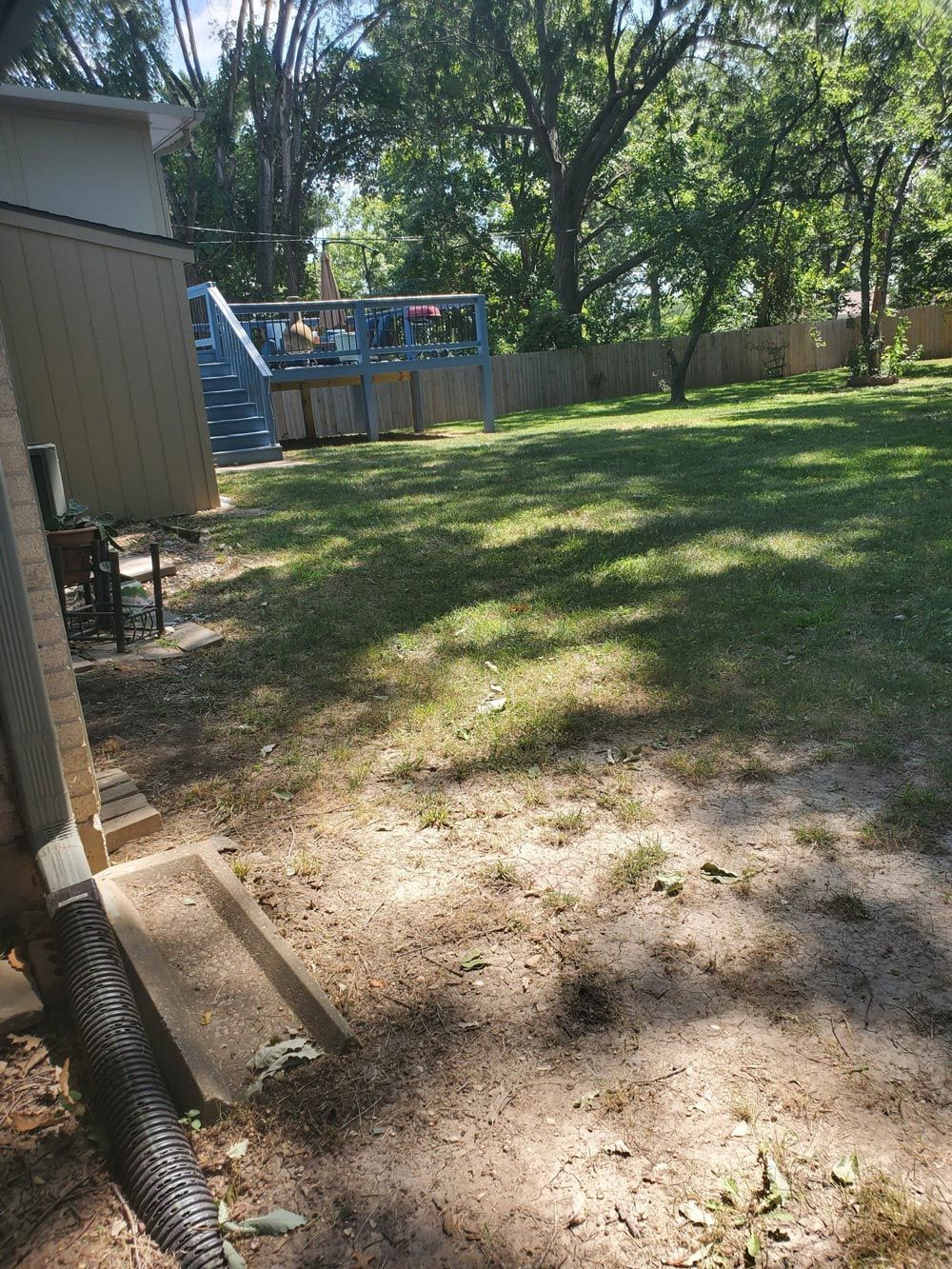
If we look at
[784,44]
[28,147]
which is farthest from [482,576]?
[784,44]

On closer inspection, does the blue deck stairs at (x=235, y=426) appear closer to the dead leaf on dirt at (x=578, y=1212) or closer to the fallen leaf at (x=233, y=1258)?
the fallen leaf at (x=233, y=1258)

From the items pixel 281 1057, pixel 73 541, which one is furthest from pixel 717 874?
pixel 73 541

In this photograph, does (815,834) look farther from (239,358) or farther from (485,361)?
(485,361)

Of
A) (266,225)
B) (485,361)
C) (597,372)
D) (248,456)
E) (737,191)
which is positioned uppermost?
(266,225)

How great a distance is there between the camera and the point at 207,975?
2105mm

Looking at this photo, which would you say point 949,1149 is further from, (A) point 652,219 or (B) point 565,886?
Result: (A) point 652,219

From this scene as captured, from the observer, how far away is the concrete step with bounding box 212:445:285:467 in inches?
451

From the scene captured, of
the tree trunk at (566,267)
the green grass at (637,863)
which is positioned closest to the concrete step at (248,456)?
the green grass at (637,863)

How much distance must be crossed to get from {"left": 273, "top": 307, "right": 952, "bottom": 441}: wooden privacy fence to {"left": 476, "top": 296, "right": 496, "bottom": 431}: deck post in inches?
102

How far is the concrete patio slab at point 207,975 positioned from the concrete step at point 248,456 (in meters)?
9.61

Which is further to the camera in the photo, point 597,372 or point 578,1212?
point 597,372

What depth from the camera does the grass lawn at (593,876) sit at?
1525 mm

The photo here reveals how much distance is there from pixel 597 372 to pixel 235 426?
13.5 m

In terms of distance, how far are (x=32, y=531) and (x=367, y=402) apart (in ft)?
43.7
